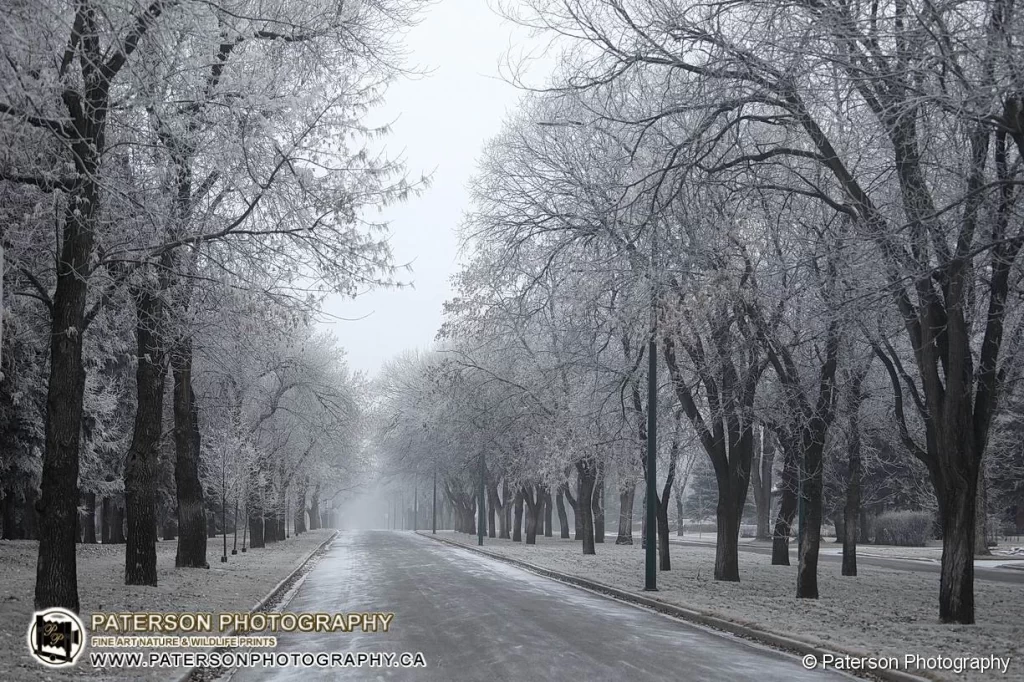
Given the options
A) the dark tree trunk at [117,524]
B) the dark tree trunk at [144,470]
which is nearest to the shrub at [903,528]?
the dark tree trunk at [117,524]

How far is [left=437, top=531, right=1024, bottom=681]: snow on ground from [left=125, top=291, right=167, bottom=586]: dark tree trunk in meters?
10.5

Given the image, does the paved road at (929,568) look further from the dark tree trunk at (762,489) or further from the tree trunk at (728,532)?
the dark tree trunk at (762,489)

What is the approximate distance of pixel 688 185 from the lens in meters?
15.5

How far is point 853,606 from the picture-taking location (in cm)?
1938

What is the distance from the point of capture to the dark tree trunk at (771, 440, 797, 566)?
2555 cm

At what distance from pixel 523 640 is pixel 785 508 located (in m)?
15.9

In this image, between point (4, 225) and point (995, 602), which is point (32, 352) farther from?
point (995, 602)

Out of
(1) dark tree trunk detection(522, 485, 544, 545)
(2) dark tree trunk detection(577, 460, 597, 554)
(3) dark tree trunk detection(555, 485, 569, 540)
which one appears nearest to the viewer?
(2) dark tree trunk detection(577, 460, 597, 554)

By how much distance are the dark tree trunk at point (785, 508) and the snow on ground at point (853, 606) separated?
704mm

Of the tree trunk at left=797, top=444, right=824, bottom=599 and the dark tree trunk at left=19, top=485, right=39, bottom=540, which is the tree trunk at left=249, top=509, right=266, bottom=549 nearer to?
the dark tree trunk at left=19, top=485, right=39, bottom=540

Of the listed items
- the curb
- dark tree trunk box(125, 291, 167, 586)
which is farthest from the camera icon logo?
dark tree trunk box(125, 291, 167, 586)

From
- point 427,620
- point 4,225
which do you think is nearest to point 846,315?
point 427,620

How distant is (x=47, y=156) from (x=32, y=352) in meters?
14.1

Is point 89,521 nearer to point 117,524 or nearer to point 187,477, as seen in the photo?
point 117,524
